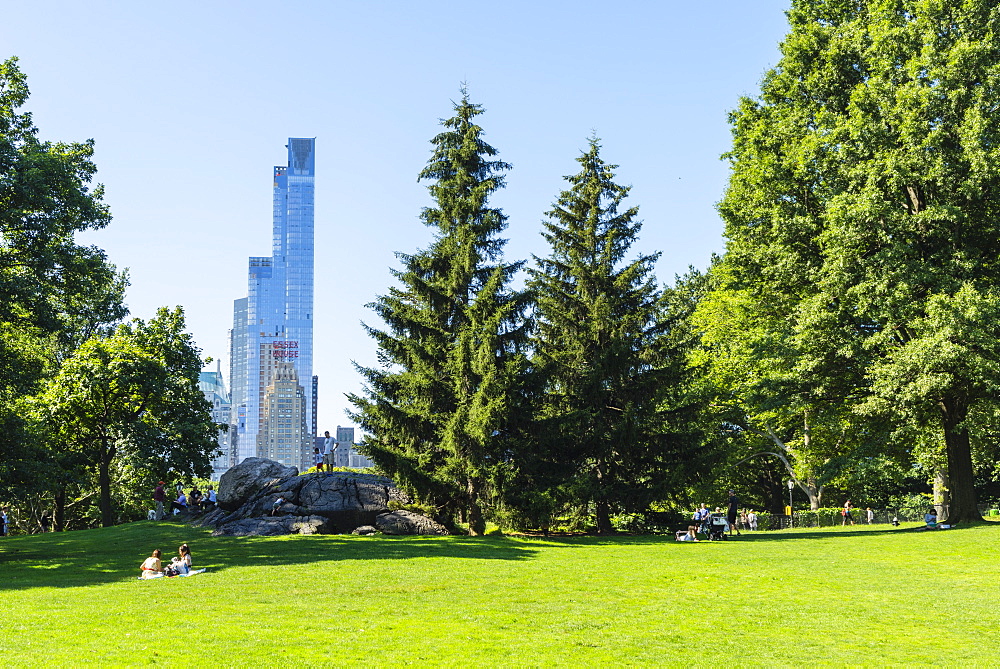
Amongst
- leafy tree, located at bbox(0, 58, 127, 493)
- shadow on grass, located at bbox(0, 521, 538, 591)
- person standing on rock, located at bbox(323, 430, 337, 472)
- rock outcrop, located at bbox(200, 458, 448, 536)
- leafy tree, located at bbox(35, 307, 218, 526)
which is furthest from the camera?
person standing on rock, located at bbox(323, 430, 337, 472)

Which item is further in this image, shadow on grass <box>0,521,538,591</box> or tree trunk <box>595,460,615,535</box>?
tree trunk <box>595,460,615,535</box>

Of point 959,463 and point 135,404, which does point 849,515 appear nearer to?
point 959,463

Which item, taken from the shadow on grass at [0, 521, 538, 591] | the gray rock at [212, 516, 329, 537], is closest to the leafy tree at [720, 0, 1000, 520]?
the shadow on grass at [0, 521, 538, 591]

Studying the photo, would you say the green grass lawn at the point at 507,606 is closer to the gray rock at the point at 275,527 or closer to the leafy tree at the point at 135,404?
the gray rock at the point at 275,527

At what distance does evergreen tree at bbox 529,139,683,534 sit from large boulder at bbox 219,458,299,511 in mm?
13544

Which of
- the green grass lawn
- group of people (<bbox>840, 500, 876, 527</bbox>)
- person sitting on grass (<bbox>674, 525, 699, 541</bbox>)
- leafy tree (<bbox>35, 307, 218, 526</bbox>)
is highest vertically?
leafy tree (<bbox>35, 307, 218, 526</bbox>)

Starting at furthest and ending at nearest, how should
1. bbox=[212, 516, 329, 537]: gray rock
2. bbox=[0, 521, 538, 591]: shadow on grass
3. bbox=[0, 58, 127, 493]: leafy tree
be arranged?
bbox=[212, 516, 329, 537]: gray rock, bbox=[0, 58, 127, 493]: leafy tree, bbox=[0, 521, 538, 591]: shadow on grass

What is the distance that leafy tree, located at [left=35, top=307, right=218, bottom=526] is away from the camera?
1549 inches

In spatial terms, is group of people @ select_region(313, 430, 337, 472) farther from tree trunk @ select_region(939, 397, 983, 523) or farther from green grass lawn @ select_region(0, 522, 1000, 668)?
tree trunk @ select_region(939, 397, 983, 523)

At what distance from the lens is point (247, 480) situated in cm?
3803

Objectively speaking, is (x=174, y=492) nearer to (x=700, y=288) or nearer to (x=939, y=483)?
(x=700, y=288)

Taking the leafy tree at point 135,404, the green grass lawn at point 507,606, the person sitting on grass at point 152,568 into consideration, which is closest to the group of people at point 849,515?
the green grass lawn at point 507,606

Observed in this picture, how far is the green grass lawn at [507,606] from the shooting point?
36.1 ft

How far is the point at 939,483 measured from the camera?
171 ft
